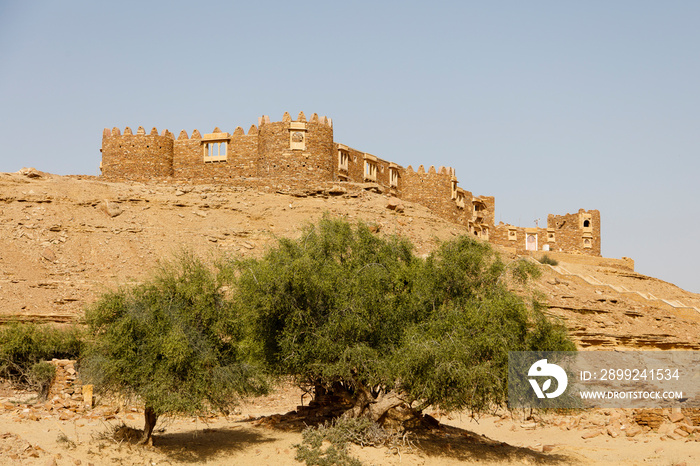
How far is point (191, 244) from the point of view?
35312 mm

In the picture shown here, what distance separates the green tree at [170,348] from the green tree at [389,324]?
2.40ft

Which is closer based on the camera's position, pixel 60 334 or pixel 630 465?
pixel 630 465

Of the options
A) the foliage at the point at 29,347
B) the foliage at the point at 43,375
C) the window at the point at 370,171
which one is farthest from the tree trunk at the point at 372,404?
the window at the point at 370,171

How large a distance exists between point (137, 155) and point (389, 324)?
25988 millimetres

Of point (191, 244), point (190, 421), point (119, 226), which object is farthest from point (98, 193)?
point (190, 421)

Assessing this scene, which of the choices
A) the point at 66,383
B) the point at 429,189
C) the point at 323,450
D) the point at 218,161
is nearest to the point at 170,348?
the point at 323,450

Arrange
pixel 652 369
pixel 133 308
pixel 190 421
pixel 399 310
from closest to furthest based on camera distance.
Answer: pixel 133 308 < pixel 399 310 < pixel 190 421 < pixel 652 369

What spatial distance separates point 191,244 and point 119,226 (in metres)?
3.76

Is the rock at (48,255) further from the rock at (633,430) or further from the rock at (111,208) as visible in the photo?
the rock at (633,430)

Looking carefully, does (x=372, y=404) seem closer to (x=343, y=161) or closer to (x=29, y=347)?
(x=29, y=347)

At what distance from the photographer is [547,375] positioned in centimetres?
1872

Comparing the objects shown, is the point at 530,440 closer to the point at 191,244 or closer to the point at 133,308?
the point at 133,308

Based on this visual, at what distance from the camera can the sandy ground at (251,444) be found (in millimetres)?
16781

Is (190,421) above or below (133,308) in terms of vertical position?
below
